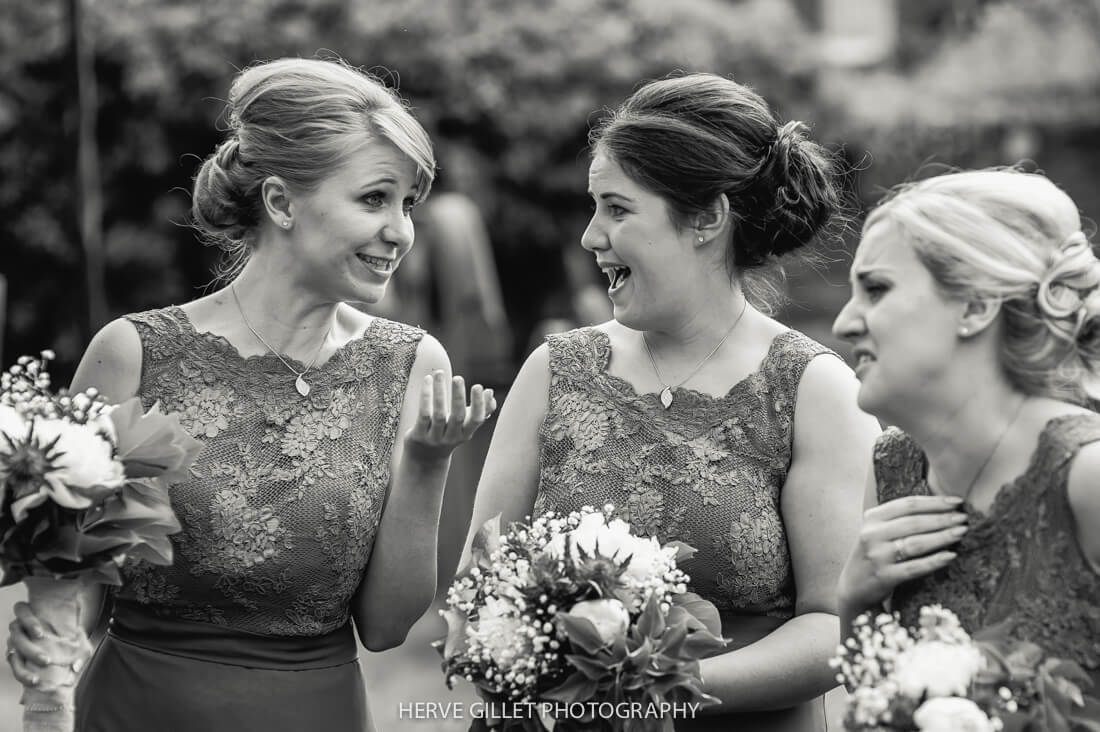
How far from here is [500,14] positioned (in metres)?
13.7

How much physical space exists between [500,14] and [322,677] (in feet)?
34.9

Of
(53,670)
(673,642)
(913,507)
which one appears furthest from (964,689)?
(53,670)

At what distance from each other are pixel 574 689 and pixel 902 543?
81cm

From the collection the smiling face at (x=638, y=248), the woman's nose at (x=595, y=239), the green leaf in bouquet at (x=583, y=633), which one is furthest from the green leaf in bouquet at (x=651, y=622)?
the woman's nose at (x=595, y=239)

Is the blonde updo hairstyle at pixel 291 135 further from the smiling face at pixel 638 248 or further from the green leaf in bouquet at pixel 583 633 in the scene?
the green leaf in bouquet at pixel 583 633

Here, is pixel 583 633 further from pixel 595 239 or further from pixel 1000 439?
pixel 595 239

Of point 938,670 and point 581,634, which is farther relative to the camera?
point 581,634

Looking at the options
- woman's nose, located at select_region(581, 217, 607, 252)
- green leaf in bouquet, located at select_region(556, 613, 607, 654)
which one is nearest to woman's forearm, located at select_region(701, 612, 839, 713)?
green leaf in bouquet, located at select_region(556, 613, 607, 654)

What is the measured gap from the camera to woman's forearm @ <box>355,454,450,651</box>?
3.84 m

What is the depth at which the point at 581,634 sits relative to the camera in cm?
319

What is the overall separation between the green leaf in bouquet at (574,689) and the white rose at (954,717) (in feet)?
2.75

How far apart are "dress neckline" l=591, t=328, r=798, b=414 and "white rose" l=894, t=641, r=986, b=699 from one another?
4.05ft

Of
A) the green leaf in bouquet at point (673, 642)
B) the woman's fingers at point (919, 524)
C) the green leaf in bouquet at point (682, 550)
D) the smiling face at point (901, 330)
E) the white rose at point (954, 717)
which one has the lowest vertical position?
the white rose at point (954, 717)

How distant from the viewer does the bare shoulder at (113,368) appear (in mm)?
3908
